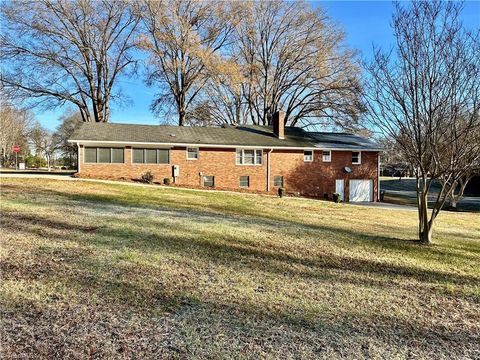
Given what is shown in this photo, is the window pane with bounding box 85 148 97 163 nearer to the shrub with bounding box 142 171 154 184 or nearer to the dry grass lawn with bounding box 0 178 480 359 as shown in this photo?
the shrub with bounding box 142 171 154 184

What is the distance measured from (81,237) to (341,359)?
482 centimetres

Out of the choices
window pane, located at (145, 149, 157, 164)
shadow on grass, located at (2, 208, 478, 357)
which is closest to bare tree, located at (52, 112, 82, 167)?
window pane, located at (145, 149, 157, 164)

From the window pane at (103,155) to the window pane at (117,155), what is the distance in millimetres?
311

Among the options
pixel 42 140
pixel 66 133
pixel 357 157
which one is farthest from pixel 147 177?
pixel 42 140

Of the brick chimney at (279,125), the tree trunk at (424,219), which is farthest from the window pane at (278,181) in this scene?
the tree trunk at (424,219)

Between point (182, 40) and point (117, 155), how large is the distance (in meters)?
13.4

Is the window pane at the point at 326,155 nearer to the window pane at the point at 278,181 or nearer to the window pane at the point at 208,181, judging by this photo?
the window pane at the point at 278,181

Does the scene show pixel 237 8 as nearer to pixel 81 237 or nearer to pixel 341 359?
pixel 81 237

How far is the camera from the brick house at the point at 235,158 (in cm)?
2202

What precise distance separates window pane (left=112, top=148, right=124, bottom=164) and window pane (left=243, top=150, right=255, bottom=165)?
8481 mm

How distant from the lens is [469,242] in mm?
8984

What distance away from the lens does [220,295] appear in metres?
3.94

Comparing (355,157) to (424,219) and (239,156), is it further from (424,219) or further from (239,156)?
(424,219)

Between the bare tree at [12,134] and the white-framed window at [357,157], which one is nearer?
the white-framed window at [357,157]
